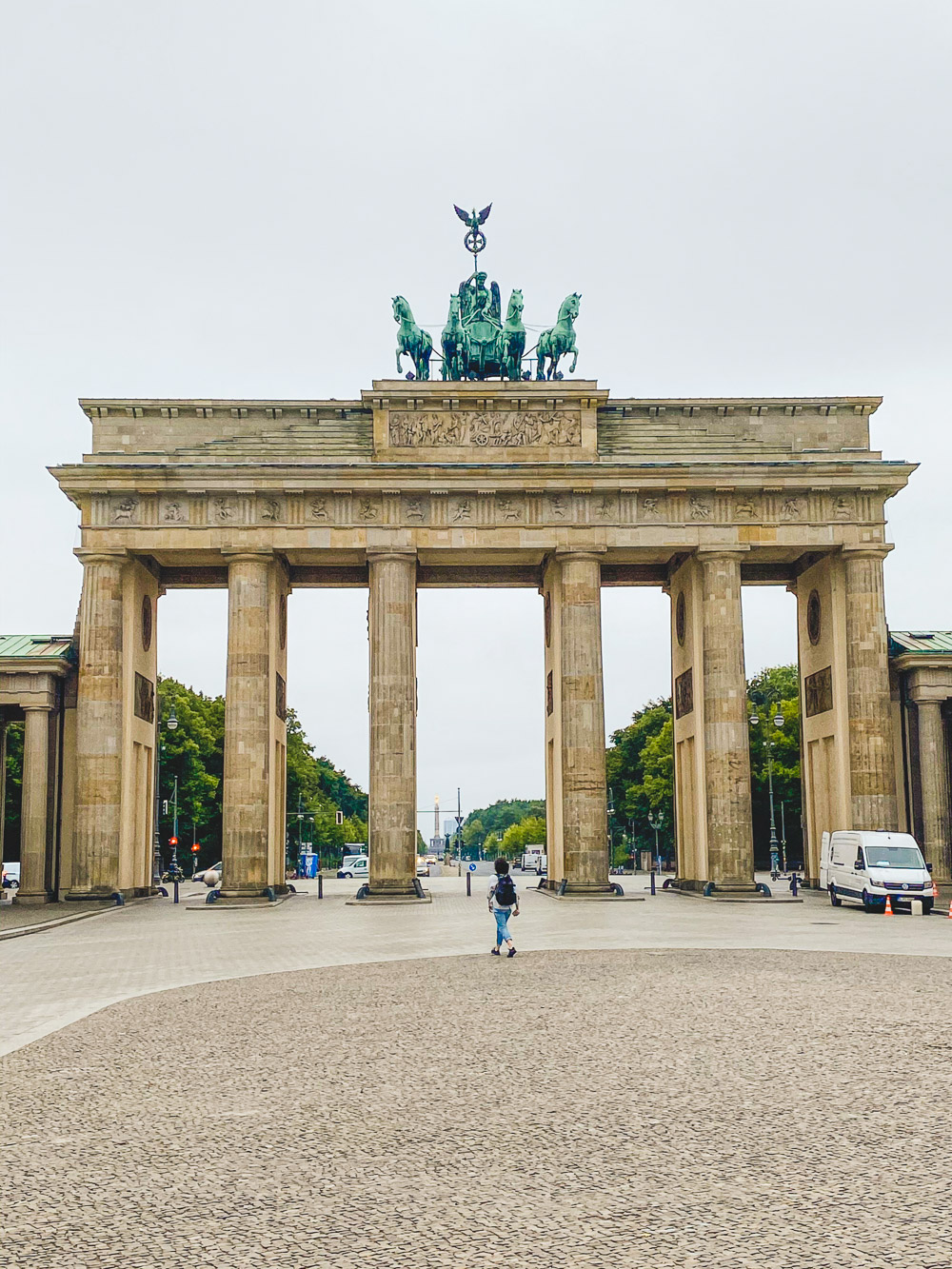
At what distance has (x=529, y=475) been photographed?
162 feet

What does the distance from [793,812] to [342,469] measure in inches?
2499

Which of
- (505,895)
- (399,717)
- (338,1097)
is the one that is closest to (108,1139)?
(338,1097)

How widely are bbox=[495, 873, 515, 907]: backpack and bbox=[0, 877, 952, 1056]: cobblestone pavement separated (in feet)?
8.42

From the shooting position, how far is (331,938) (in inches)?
1289

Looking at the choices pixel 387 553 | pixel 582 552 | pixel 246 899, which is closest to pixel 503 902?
pixel 246 899

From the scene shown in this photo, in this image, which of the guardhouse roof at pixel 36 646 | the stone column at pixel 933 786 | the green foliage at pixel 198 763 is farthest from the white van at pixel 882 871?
the green foliage at pixel 198 763

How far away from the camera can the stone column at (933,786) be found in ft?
162

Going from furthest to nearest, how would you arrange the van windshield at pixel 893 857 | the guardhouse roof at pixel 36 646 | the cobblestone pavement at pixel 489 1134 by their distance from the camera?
the guardhouse roof at pixel 36 646 < the van windshield at pixel 893 857 < the cobblestone pavement at pixel 489 1134

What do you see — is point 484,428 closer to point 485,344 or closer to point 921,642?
point 485,344

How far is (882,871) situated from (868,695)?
419 inches

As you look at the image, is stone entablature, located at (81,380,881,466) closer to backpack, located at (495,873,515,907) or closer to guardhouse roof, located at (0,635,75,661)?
guardhouse roof, located at (0,635,75,661)

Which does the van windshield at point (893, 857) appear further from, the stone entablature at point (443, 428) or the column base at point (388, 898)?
the stone entablature at point (443, 428)

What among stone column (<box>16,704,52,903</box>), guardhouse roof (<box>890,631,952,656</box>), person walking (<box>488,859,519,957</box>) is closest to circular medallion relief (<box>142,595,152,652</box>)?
stone column (<box>16,704,52,903</box>)

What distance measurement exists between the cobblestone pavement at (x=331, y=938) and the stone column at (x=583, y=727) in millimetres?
2742
